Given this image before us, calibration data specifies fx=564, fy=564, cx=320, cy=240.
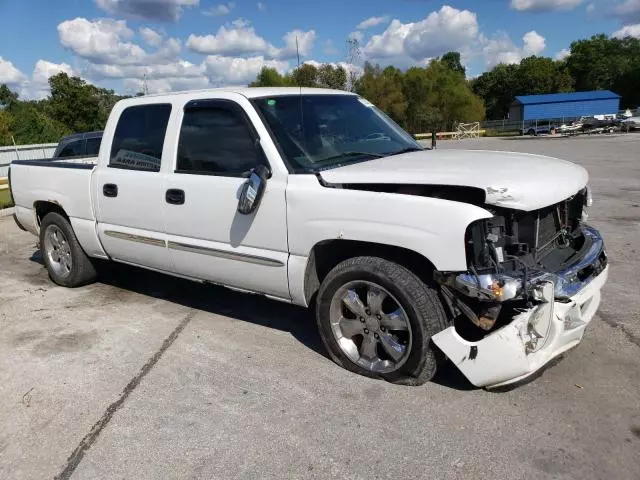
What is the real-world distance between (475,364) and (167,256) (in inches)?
106

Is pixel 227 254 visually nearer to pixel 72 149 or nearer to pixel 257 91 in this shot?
pixel 257 91

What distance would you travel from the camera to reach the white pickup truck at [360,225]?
3.16 meters

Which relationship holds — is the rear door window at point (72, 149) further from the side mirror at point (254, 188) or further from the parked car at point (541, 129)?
the parked car at point (541, 129)

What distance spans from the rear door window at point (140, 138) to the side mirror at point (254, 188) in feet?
3.85

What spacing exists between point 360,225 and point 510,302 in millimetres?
982

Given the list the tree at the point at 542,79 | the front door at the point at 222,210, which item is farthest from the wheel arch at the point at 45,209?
the tree at the point at 542,79

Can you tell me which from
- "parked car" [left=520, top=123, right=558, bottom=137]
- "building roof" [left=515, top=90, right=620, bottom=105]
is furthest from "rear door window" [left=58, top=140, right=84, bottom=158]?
"building roof" [left=515, top=90, right=620, bottom=105]

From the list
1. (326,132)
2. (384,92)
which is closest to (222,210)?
(326,132)

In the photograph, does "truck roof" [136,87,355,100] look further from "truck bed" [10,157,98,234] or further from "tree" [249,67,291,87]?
"tree" [249,67,291,87]

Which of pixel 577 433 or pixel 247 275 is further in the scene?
pixel 247 275

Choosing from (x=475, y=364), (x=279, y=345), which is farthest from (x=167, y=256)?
(x=475, y=364)

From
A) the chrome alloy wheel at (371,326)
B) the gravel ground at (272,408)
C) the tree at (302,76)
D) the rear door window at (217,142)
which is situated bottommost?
the gravel ground at (272,408)

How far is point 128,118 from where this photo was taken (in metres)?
5.05

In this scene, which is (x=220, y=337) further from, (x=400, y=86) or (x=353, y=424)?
(x=400, y=86)
